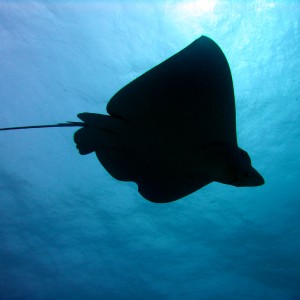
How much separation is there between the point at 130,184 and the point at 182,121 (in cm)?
839

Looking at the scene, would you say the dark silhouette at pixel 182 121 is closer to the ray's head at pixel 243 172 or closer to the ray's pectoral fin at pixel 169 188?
the ray's head at pixel 243 172

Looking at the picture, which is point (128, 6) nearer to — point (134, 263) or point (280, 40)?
point (280, 40)

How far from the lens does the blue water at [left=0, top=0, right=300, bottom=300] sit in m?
7.04

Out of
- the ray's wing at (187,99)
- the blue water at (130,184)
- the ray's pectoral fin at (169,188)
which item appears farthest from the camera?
the blue water at (130,184)

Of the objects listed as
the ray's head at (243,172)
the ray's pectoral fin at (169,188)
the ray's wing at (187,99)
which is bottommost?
the ray's head at (243,172)

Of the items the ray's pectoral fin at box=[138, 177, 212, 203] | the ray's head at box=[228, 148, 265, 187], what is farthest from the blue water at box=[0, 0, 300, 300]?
the ray's head at box=[228, 148, 265, 187]

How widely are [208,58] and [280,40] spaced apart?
5.78 meters

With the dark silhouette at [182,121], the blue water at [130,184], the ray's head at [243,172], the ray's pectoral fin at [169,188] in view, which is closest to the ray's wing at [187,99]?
the dark silhouette at [182,121]

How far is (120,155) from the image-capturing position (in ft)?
13.0

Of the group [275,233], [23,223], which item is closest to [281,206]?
[275,233]

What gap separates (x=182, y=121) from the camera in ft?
10.7

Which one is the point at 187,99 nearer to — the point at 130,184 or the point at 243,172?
the point at 243,172

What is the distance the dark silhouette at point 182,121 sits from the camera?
3021 mm

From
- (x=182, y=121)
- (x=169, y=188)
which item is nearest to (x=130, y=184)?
(x=169, y=188)
